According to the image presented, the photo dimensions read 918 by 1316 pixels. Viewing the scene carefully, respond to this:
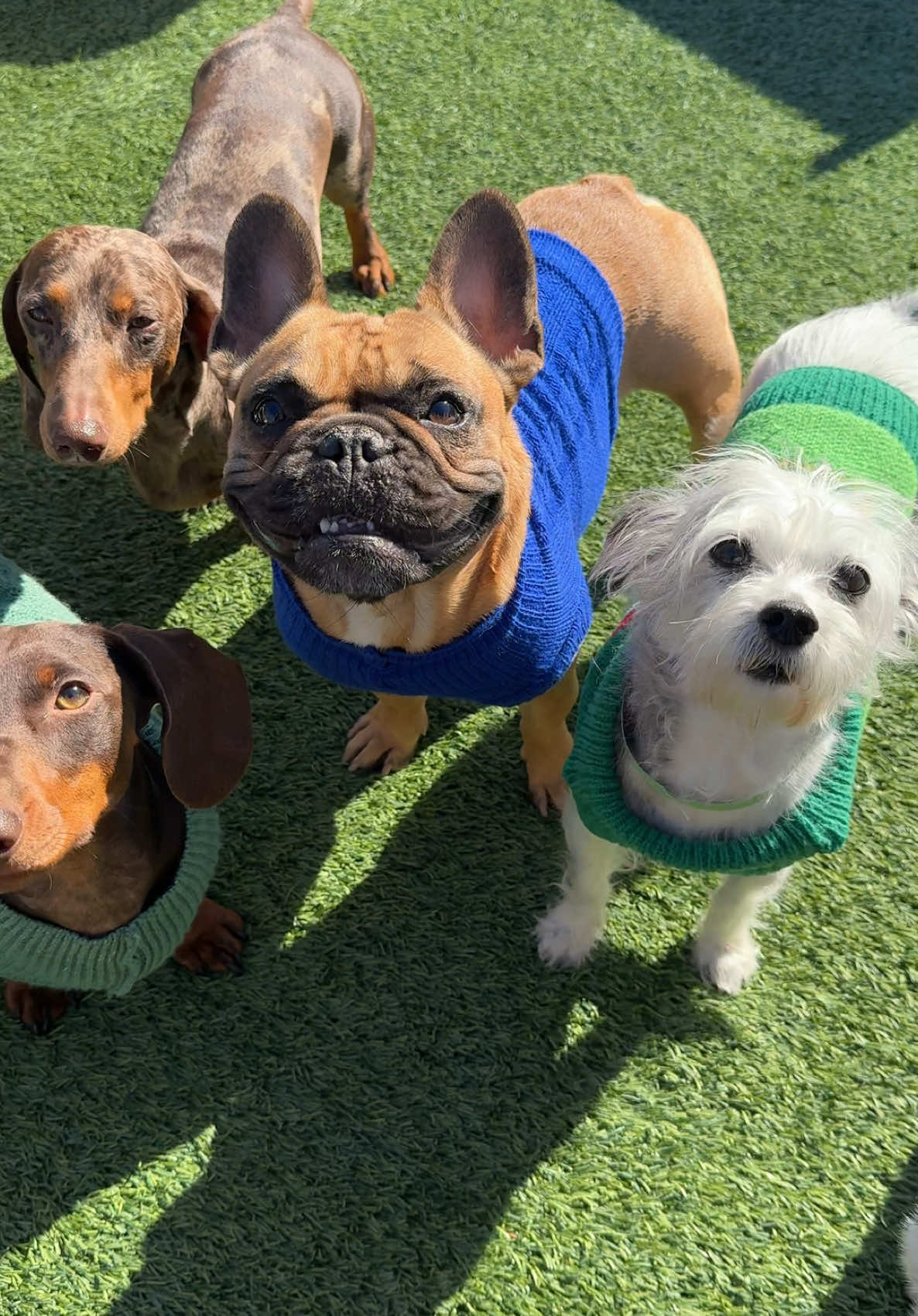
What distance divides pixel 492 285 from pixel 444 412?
1.28ft

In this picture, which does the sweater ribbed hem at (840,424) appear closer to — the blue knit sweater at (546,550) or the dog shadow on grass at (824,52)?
the blue knit sweater at (546,550)

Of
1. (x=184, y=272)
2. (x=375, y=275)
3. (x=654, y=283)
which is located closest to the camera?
(x=654, y=283)

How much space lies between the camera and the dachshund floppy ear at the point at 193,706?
92.8 inches

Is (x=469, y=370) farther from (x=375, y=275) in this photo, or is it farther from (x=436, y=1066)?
(x=375, y=275)

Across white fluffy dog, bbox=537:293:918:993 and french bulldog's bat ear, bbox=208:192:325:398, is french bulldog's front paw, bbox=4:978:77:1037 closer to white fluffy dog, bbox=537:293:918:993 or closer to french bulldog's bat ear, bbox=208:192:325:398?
white fluffy dog, bbox=537:293:918:993

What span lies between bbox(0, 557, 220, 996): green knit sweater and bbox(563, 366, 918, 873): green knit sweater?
100 cm

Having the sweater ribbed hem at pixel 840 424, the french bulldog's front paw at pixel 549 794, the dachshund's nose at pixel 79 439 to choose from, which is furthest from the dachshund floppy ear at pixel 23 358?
the sweater ribbed hem at pixel 840 424

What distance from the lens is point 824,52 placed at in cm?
509

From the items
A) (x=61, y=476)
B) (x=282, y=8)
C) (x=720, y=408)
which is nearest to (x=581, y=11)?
(x=282, y=8)

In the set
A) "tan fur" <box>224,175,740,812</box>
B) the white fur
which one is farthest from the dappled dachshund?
the white fur

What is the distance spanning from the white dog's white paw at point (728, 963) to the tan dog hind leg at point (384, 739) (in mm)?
1076

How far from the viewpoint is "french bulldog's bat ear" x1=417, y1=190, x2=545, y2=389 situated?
7.40 feet

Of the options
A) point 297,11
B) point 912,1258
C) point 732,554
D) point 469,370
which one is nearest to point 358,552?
point 469,370

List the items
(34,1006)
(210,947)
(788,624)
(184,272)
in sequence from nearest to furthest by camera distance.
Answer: (788,624) < (34,1006) < (210,947) < (184,272)
